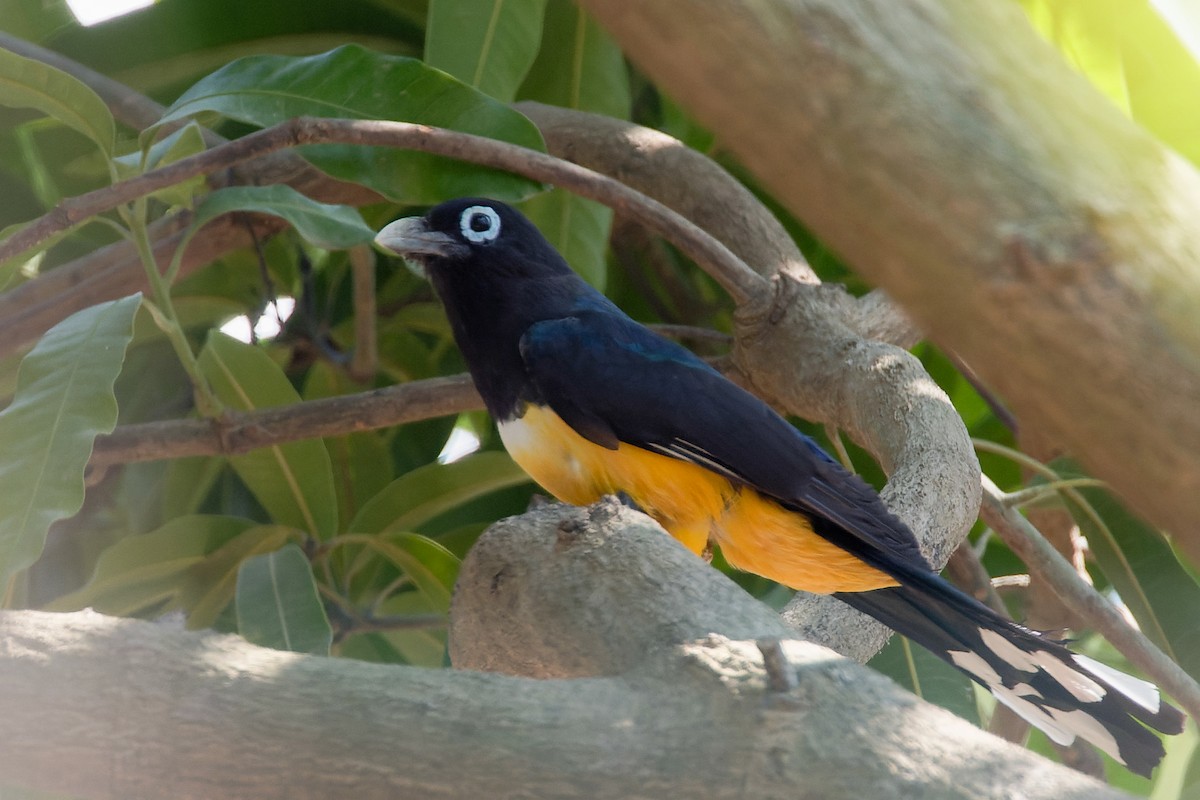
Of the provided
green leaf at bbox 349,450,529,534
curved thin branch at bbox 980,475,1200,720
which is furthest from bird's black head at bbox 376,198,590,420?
curved thin branch at bbox 980,475,1200,720

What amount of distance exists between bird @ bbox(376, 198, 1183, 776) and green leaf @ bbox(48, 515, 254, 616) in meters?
1.27

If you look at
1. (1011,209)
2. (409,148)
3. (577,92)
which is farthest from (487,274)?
(1011,209)

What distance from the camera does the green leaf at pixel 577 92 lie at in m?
4.56

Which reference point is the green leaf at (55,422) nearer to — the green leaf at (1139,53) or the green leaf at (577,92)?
the green leaf at (577,92)

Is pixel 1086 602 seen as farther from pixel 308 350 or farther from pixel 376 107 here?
pixel 308 350

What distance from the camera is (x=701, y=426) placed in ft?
10.3

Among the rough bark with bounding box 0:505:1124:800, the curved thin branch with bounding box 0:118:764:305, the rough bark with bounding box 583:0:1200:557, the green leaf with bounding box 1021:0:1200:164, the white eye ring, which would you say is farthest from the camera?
the white eye ring

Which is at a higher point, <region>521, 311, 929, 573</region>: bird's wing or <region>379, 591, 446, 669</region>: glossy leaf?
<region>521, 311, 929, 573</region>: bird's wing

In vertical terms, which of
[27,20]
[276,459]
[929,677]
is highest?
[27,20]

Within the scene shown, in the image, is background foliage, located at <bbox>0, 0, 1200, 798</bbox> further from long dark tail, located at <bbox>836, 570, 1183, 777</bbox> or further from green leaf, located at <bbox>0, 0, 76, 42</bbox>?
long dark tail, located at <bbox>836, 570, 1183, 777</bbox>

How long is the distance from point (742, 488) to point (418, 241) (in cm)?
124

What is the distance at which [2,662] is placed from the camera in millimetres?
1580

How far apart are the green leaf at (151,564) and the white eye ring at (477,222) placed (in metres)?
1.36

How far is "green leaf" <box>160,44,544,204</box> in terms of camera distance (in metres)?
3.53
